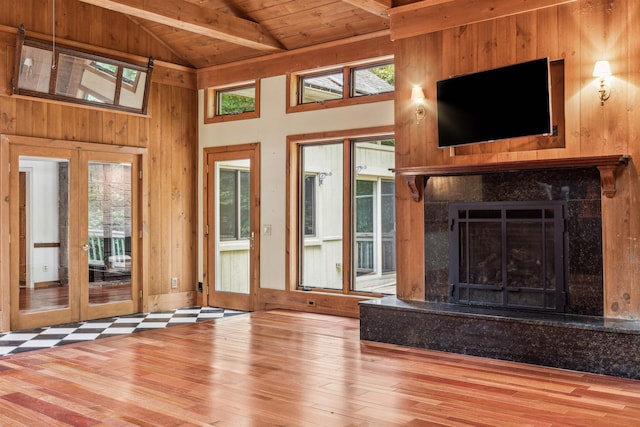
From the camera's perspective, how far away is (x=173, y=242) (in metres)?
7.81

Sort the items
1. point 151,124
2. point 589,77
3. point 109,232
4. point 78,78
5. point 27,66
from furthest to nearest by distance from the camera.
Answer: point 151,124
point 109,232
point 78,78
point 27,66
point 589,77

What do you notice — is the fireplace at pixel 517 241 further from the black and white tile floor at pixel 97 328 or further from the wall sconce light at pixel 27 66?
the wall sconce light at pixel 27 66

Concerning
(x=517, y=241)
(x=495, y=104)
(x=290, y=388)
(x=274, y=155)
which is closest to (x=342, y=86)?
(x=274, y=155)

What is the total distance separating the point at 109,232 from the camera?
709 centimetres

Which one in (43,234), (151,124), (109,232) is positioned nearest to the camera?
(43,234)

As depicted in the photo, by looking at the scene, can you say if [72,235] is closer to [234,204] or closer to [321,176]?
[234,204]

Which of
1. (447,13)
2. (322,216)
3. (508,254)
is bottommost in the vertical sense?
(508,254)

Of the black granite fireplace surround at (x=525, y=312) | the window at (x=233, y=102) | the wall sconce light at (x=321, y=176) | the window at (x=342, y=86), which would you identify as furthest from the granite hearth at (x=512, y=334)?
the window at (x=233, y=102)

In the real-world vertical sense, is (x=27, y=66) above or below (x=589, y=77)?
above

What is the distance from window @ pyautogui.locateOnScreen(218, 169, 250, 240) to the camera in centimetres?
764

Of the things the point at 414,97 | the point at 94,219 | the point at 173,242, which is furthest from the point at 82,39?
the point at 414,97

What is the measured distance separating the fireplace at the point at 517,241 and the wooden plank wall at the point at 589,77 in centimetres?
14

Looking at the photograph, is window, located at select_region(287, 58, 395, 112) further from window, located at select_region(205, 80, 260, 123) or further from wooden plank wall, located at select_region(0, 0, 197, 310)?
wooden plank wall, located at select_region(0, 0, 197, 310)

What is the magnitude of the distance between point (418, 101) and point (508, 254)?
164cm
